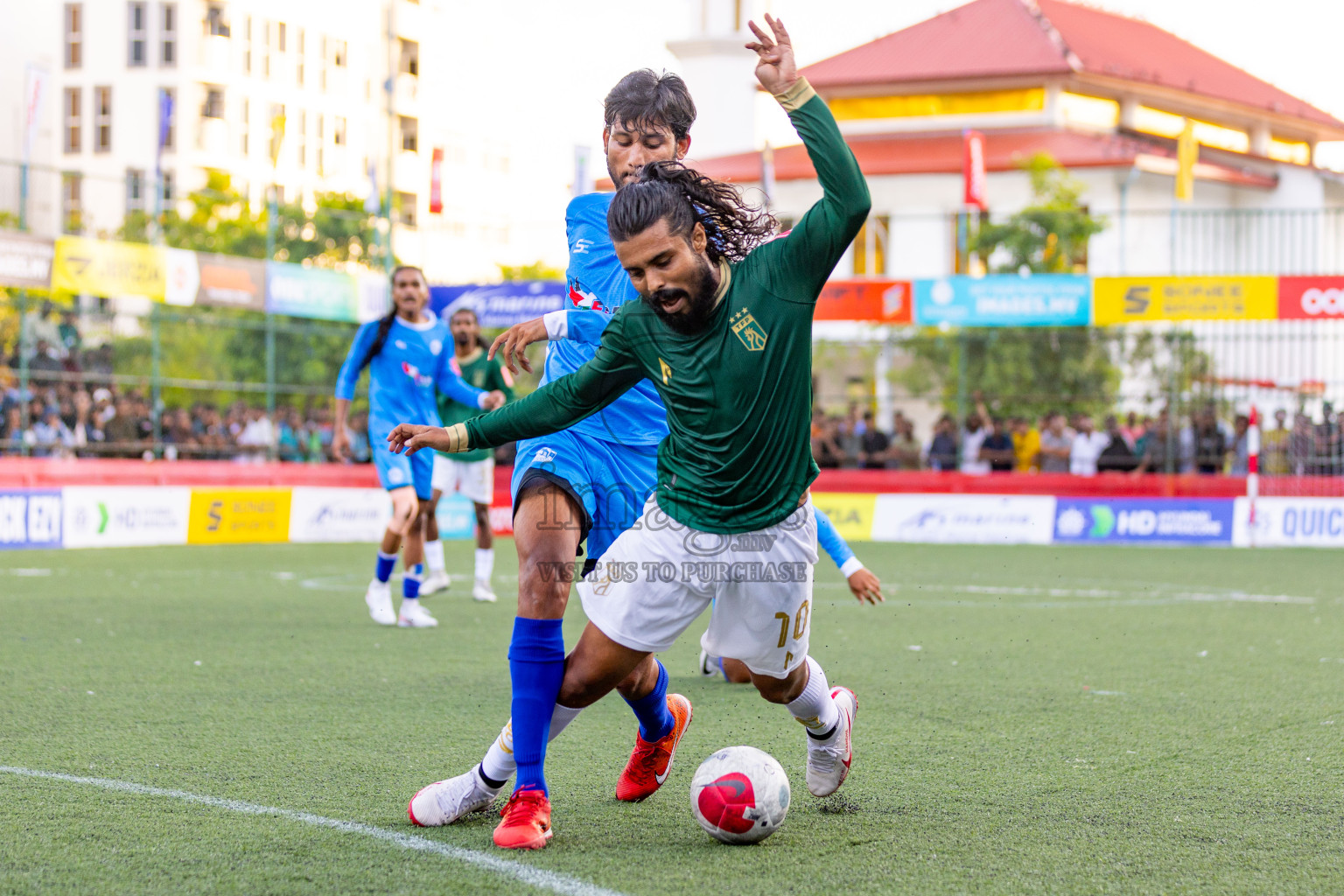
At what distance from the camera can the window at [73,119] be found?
54281 mm

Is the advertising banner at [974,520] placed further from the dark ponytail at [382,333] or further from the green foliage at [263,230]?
the green foliage at [263,230]

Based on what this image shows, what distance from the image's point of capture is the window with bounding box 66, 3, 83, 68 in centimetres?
5366

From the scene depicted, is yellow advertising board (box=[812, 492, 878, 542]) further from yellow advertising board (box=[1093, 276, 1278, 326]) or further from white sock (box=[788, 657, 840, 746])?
white sock (box=[788, 657, 840, 746])

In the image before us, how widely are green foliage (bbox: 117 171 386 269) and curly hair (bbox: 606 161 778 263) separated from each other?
25802 millimetres

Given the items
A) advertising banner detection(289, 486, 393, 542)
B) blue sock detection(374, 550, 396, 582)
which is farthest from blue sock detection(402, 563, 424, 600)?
advertising banner detection(289, 486, 393, 542)

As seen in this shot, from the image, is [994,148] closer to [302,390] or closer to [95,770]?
[302,390]

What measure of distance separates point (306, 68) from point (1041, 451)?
146 ft

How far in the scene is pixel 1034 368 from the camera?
2180cm

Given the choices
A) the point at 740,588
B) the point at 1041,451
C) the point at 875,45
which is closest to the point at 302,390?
the point at 1041,451

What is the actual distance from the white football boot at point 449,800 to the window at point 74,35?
186 ft

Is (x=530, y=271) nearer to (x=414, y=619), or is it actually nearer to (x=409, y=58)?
(x=409, y=58)

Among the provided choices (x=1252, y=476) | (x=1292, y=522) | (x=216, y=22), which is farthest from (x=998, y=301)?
(x=216, y=22)

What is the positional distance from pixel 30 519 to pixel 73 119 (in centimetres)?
4424

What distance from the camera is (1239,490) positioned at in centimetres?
1911
